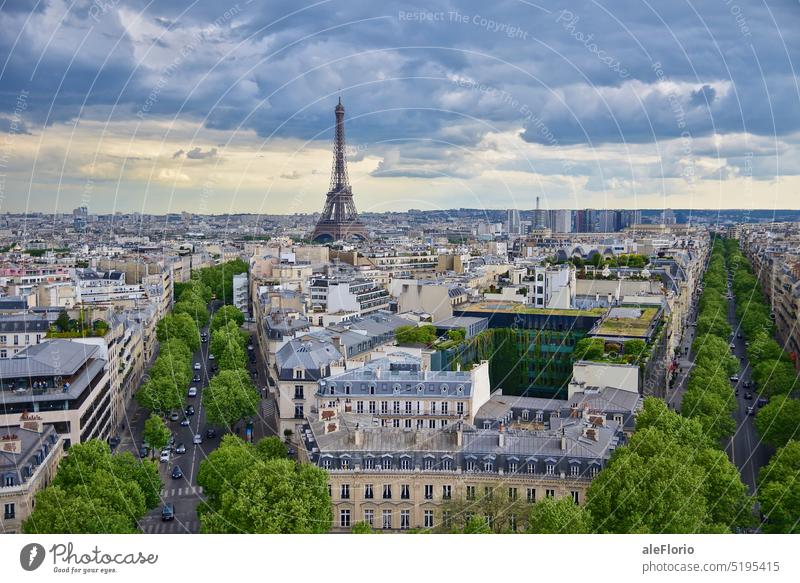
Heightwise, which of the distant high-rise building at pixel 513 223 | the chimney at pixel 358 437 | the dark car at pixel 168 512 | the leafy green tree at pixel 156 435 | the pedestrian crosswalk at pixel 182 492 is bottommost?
the pedestrian crosswalk at pixel 182 492

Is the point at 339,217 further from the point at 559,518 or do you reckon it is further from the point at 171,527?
the point at 559,518

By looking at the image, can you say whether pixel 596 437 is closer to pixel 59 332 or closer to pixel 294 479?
pixel 294 479

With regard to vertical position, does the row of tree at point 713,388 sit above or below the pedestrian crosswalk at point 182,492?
above

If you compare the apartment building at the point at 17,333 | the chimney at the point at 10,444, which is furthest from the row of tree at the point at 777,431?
the apartment building at the point at 17,333

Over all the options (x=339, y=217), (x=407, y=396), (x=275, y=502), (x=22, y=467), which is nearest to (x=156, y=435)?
(x=22, y=467)

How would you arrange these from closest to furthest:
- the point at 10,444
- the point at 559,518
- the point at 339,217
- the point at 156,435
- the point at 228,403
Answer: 1. the point at 559,518
2. the point at 10,444
3. the point at 156,435
4. the point at 228,403
5. the point at 339,217

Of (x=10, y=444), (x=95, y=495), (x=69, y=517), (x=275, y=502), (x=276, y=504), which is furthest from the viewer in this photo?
(x=10, y=444)

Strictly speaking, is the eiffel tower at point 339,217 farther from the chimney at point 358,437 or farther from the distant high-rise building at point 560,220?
the chimney at point 358,437
